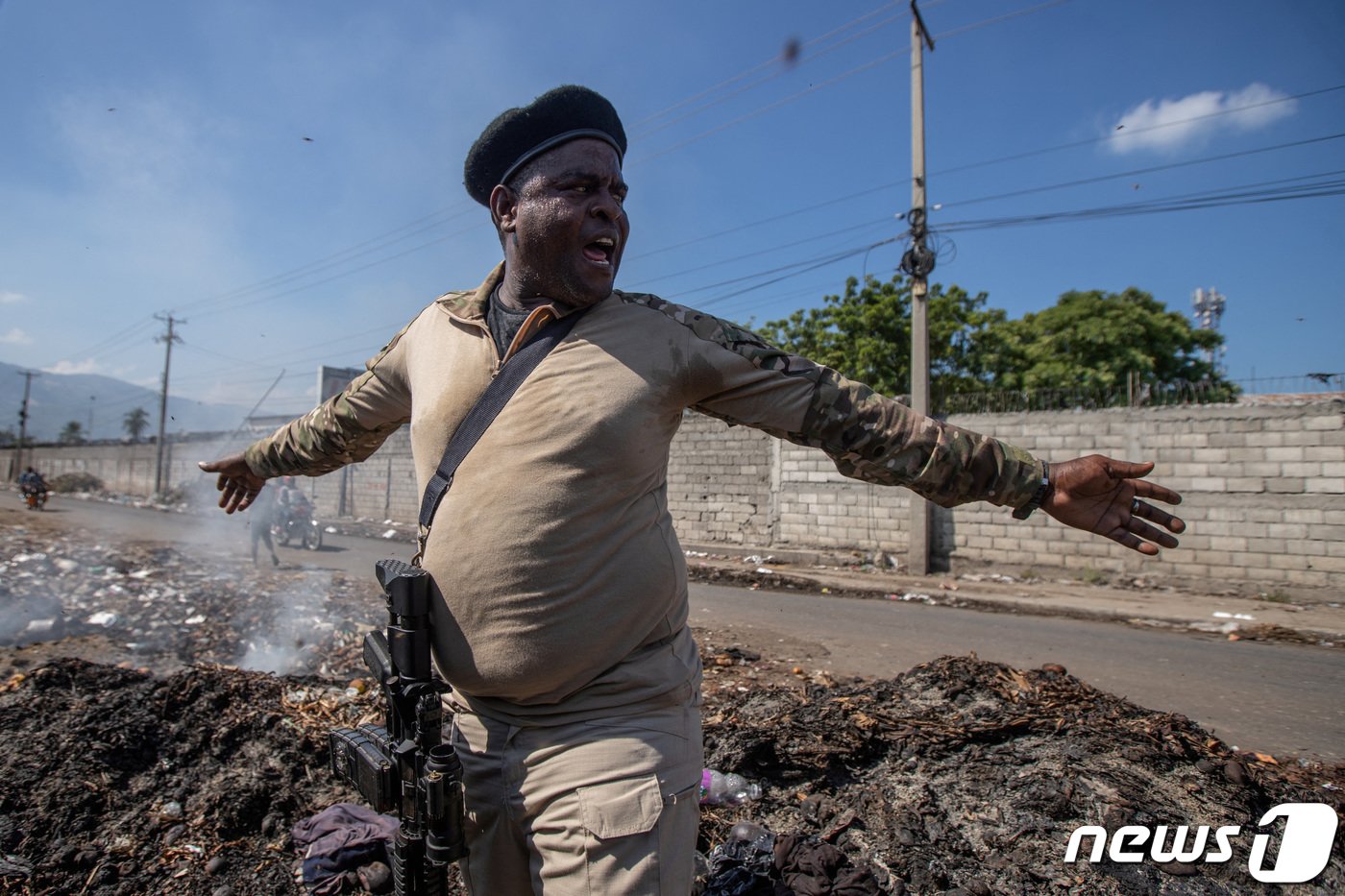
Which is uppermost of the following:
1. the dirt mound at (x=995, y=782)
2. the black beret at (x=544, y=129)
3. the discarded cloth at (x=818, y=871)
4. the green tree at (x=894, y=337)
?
the green tree at (x=894, y=337)

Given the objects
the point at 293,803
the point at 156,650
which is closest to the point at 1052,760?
the point at 293,803

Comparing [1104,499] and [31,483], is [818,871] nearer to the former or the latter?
[1104,499]

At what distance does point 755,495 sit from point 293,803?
10.2 m

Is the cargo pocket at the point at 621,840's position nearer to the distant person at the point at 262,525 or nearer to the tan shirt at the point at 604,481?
the tan shirt at the point at 604,481

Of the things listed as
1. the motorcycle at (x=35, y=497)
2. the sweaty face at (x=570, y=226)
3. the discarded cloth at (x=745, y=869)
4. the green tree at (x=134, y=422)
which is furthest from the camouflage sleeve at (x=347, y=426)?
the green tree at (x=134, y=422)

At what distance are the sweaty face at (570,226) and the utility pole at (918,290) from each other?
9.19 meters

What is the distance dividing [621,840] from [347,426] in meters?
1.29

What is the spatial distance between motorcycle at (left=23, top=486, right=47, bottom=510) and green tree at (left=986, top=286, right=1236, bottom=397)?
2599 centimetres

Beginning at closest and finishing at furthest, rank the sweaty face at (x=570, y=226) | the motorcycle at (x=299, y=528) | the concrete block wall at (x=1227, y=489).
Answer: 1. the sweaty face at (x=570, y=226)
2. the concrete block wall at (x=1227, y=489)
3. the motorcycle at (x=299, y=528)

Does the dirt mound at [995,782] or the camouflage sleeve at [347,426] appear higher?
the camouflage sleeve at [347,426]

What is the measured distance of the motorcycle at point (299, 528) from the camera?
12.6 metres

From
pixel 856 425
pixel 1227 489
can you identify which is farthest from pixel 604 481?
pixel 1227 489

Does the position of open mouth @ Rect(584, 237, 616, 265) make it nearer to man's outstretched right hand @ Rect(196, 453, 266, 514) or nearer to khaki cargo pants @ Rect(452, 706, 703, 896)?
khaki cargo pants @ Rect(452, 706, 703, 896)

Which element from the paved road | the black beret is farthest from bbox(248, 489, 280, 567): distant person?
the black beret
